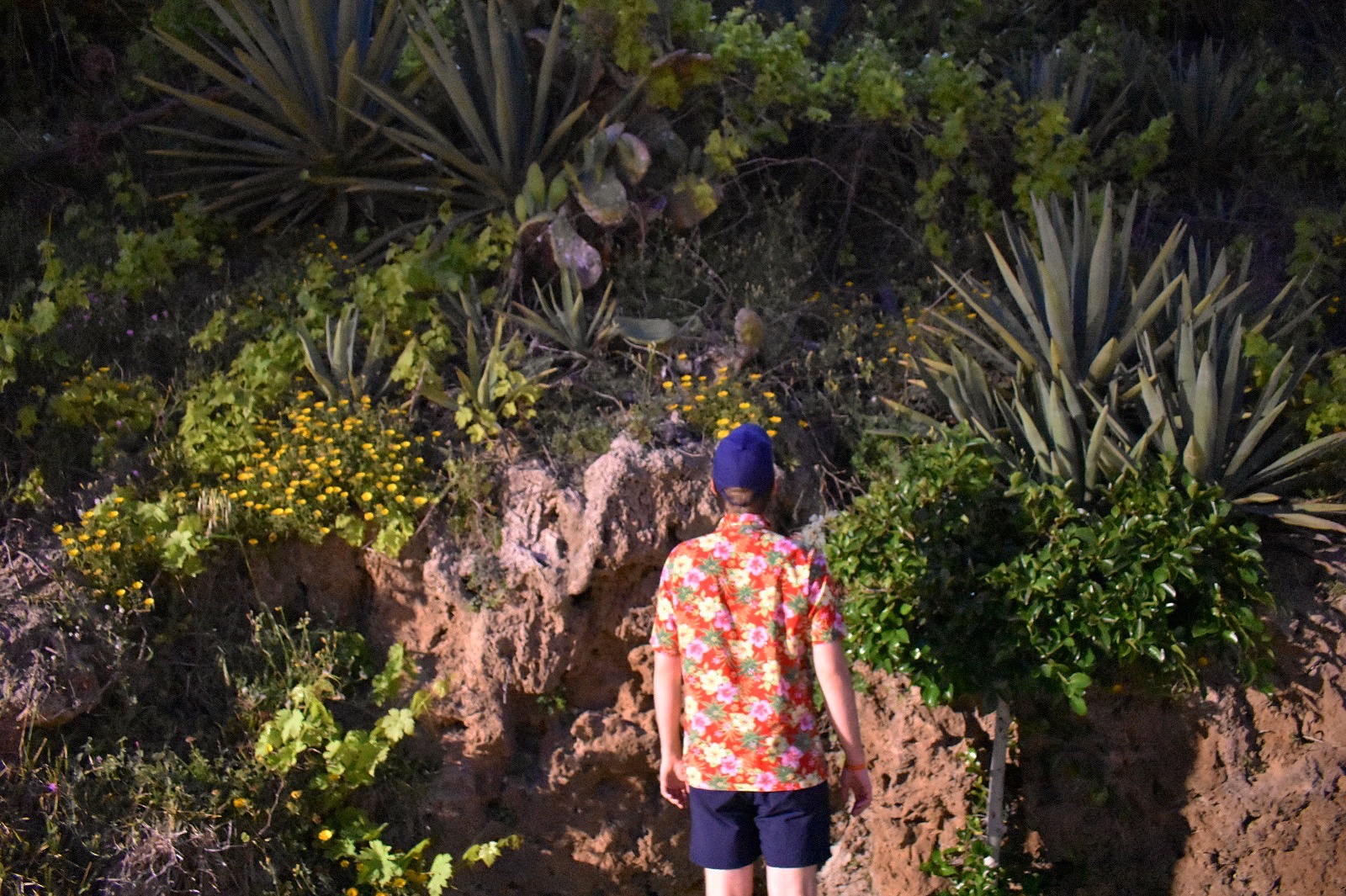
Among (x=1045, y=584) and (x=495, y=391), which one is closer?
(x=1045, y=584)

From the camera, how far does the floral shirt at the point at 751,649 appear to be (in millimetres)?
3266

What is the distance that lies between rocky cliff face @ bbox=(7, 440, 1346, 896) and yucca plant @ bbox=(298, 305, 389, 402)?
2.30 feet

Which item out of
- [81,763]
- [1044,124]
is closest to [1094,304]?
[1044,124]

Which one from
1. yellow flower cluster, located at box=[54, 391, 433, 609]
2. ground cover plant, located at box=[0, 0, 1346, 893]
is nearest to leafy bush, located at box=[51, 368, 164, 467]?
ground cover plant, located at box=[0, 0, 1346, 893]

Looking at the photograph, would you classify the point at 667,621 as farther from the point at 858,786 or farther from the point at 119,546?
the point at 119,546

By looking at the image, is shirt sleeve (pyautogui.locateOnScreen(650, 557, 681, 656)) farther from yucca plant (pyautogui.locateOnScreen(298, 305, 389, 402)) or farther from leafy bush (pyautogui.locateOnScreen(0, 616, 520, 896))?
yucca plant (pyautogui.locateOnScreen(298, 305, 389, 402))

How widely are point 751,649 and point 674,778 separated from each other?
45 centimetres

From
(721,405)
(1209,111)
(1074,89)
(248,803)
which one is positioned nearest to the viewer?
(248,803)

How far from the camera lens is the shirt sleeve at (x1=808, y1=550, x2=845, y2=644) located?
325 centimetres

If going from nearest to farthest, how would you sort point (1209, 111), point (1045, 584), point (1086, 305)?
1. point (1045, 584)
2. point (1086, 305)
3. point (1209, 111)

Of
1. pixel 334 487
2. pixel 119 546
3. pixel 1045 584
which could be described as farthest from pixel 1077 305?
pixel 119 546

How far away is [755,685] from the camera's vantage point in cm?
329

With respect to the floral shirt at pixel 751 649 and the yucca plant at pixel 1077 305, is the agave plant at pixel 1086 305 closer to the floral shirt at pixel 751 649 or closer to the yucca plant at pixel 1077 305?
the yucca plant at pixel 1077 305

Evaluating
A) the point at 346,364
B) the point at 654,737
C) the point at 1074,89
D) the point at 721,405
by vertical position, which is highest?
the point at 1074,89
